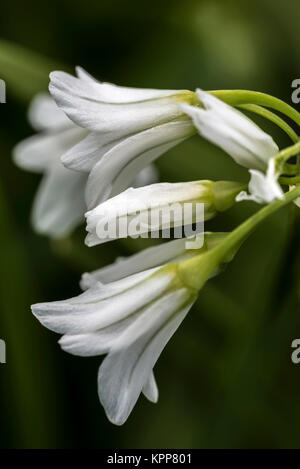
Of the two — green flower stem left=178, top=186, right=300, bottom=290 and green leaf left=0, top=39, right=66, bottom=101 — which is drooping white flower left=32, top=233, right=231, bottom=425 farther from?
green leaf left=0, top=39, right=66, bottom=101

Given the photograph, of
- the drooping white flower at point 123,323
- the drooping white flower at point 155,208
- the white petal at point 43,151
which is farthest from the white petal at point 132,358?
the white petal at point 43,151

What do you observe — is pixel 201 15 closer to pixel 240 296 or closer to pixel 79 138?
pixel 79 138

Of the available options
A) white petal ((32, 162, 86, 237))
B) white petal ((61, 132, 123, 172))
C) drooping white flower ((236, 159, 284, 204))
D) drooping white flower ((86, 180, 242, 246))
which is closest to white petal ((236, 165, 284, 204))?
drooping white flower ((236, 159, 284, 204))

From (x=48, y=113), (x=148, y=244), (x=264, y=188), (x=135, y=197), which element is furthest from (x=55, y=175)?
(x=264, y=188)

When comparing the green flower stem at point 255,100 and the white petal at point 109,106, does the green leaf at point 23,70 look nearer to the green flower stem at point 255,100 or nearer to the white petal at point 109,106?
the white petal at point 109,106

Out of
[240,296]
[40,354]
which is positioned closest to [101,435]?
[40,354]

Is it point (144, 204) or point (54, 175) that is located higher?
point (54, 175)

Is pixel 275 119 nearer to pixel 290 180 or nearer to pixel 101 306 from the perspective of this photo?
pixel 290 180
